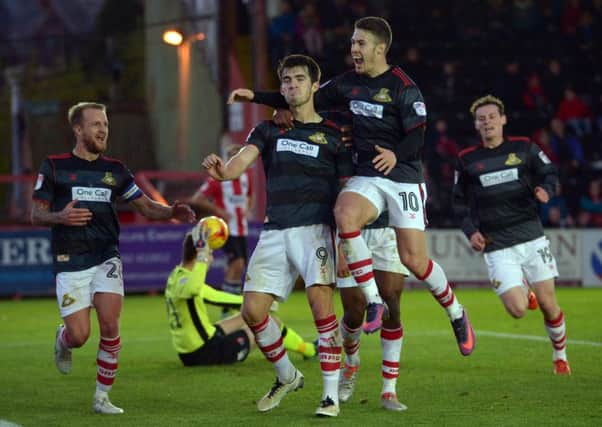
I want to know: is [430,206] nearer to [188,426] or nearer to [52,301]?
[52,301]

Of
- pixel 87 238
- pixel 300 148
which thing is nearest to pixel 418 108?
pixel 300 148

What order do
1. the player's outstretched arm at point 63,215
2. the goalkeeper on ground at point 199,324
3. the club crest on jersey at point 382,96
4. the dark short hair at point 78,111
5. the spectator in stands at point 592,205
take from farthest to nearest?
the spectator in stands at point 592,205, the goalkeeper on ground at point 199,324, the dark short hair at point 78,111, the club crest on jersey at point 382,96, the player's outstretched arm at point 63,215

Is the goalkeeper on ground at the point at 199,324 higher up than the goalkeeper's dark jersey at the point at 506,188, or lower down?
lower down

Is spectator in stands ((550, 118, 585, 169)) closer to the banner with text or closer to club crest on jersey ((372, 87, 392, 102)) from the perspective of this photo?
the banner with text

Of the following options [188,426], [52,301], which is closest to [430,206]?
[52,301]

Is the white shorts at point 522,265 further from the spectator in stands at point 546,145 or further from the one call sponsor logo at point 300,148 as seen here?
the spectator in stands at point 546,145

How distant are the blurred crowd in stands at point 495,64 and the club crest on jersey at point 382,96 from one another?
15.1 meters

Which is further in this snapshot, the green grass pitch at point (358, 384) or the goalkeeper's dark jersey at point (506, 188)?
the goalkeeper's dark jersey at point (506, 188)

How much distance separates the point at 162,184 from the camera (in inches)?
937

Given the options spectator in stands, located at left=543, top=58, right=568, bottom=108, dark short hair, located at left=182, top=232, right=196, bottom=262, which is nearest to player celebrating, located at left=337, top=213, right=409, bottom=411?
dark short hair, located at left=182, top=232, right=196, bottom=262

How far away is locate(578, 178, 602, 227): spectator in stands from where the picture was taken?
948 inches

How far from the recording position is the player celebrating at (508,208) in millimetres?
11078

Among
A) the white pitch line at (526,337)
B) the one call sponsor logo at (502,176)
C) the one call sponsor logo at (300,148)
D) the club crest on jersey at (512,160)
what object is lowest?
the white pitch line at (526,337)

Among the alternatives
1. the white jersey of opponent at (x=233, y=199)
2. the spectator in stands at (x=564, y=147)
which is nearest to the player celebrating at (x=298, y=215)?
the white jersey of opponent at (x=233, y=199)
